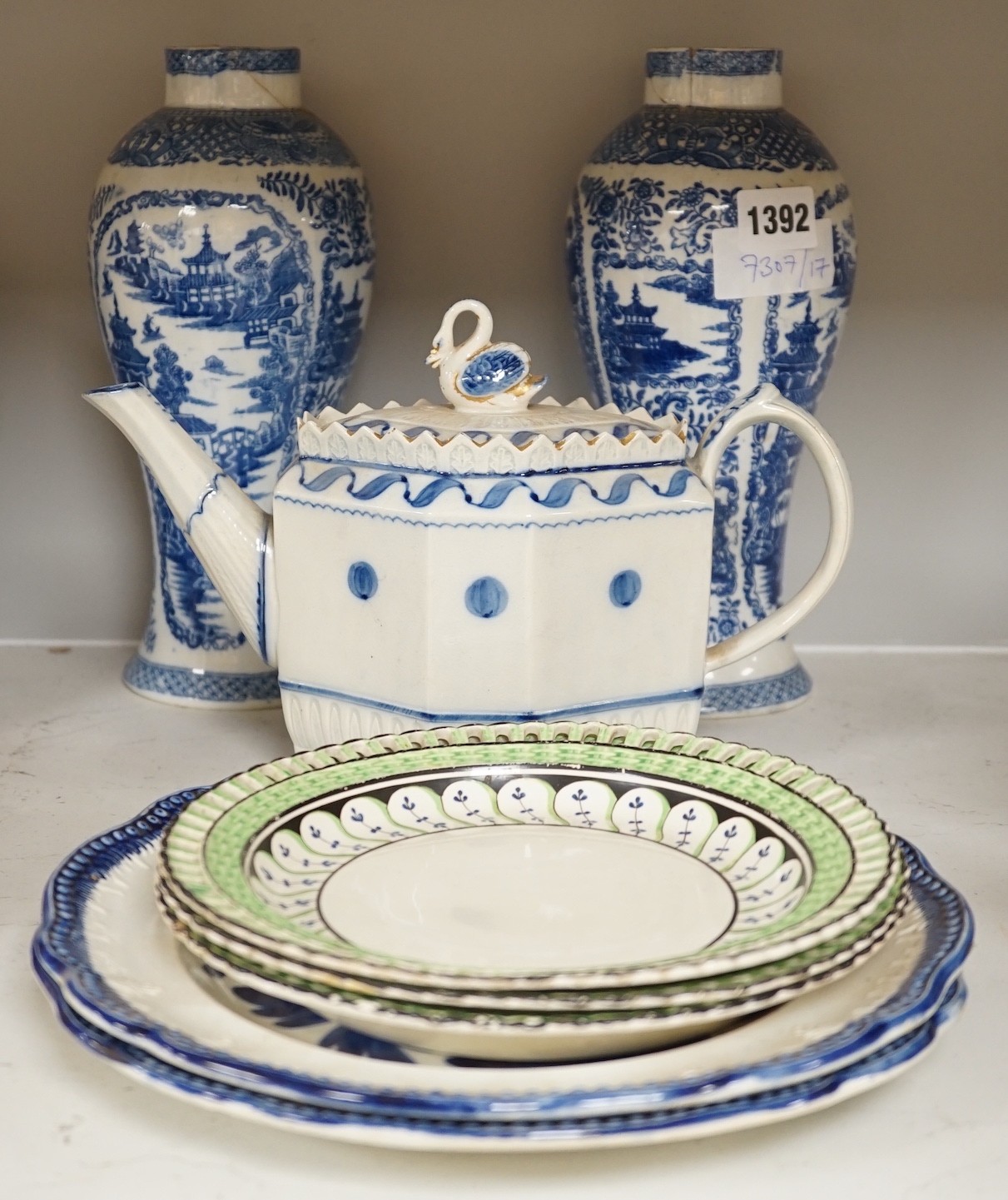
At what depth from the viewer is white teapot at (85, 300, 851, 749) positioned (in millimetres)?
728

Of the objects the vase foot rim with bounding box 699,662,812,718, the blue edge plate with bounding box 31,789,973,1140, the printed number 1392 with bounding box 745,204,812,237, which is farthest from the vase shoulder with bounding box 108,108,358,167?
the blue edge plate with bounding box 31,789,973,1140

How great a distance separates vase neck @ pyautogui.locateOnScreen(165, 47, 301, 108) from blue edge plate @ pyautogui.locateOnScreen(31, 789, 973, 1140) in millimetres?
580

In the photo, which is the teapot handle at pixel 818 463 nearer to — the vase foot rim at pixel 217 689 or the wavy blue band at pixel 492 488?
the wavy blue band at pixel 492 488

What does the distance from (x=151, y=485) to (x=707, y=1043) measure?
24.5 inches

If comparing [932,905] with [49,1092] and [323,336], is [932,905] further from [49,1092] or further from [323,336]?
[323,336]

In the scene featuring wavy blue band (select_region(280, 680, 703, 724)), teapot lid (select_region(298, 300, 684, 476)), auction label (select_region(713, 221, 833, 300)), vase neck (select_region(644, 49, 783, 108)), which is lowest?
wavy blue band (select_region(280, 680, 703, 724))

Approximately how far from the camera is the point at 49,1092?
53 cm

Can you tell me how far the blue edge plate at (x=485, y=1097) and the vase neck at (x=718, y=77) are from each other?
22.8 inches

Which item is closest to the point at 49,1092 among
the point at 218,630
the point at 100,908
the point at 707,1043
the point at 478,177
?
the point at 100,908

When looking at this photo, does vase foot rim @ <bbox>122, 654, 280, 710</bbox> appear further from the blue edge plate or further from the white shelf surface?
the blue edge plate

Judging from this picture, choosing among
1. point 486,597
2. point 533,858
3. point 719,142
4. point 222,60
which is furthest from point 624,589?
point 222,60

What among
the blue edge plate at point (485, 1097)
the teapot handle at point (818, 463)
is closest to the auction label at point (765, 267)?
the teapot handle at point (818, 463)

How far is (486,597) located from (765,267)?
0.99ft

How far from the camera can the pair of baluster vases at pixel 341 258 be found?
0.91 m
